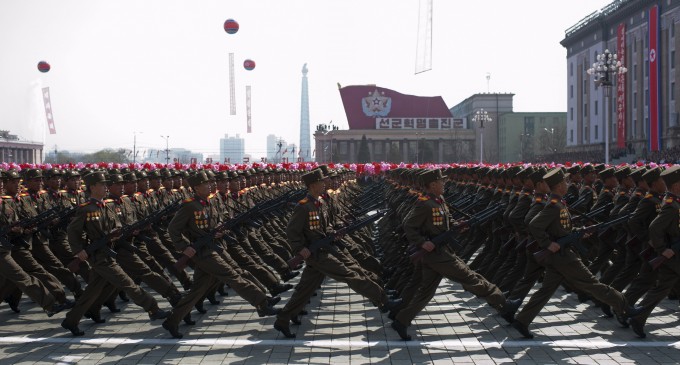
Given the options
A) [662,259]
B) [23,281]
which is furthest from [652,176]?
[23,281]

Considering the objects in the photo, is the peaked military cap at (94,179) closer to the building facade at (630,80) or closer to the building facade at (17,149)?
the building facade at (630,80)

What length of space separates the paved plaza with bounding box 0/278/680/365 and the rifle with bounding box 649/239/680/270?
84 centimetres

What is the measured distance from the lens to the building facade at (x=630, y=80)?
5503 cm

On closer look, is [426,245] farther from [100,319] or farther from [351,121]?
[351,121]

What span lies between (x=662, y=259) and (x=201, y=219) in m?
5.24

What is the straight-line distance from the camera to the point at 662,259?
895cm

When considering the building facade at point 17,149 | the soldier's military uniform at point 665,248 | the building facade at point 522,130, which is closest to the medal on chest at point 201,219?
the soldier's military uniform at point 665,248

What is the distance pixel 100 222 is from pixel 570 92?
253ft

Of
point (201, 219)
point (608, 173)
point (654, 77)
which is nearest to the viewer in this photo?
point (201, 219)

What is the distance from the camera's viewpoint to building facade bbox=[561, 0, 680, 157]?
55.0 m

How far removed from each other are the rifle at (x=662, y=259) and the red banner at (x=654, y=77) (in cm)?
5030

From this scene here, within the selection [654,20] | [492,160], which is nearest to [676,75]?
[654,20]

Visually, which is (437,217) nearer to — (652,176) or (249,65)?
(652,176)

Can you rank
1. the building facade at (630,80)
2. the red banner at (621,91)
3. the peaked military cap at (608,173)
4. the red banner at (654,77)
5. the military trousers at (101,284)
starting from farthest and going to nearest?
the red banner at (621,91), the red banner at (654,77), the building facade at (630,80), the peaked military cap at (608,173), the military trousers at (101,284)
